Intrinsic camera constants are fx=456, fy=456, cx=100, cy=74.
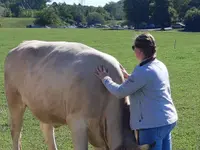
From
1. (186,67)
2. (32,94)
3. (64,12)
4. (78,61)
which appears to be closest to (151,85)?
(78,61)

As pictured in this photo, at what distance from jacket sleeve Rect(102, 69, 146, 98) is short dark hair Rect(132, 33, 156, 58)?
0.25m

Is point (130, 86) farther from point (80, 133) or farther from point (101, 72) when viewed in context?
point (80, 133)

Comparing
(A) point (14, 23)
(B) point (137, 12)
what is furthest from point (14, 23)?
(B) point (137, 12)

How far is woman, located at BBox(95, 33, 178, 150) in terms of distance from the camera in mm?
5152

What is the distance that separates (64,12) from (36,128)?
464 ft

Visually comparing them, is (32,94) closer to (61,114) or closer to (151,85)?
(61,114)

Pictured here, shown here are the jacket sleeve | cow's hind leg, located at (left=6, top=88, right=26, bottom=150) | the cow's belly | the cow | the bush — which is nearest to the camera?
the jacket sleeve

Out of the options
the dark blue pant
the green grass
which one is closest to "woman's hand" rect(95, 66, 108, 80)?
the dark blue pant

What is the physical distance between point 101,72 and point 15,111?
2.23 m

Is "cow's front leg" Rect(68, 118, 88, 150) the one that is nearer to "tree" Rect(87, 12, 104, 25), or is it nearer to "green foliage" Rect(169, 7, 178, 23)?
"green foliage" Rect(169, 7, 178, 23)

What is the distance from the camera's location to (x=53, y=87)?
601 centimetres

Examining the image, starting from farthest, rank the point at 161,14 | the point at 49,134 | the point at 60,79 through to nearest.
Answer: the point at 161,14 < the point at 49,134 < the point at 60,79

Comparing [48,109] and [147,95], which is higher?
[147,95]

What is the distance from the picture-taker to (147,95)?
5219 mm
